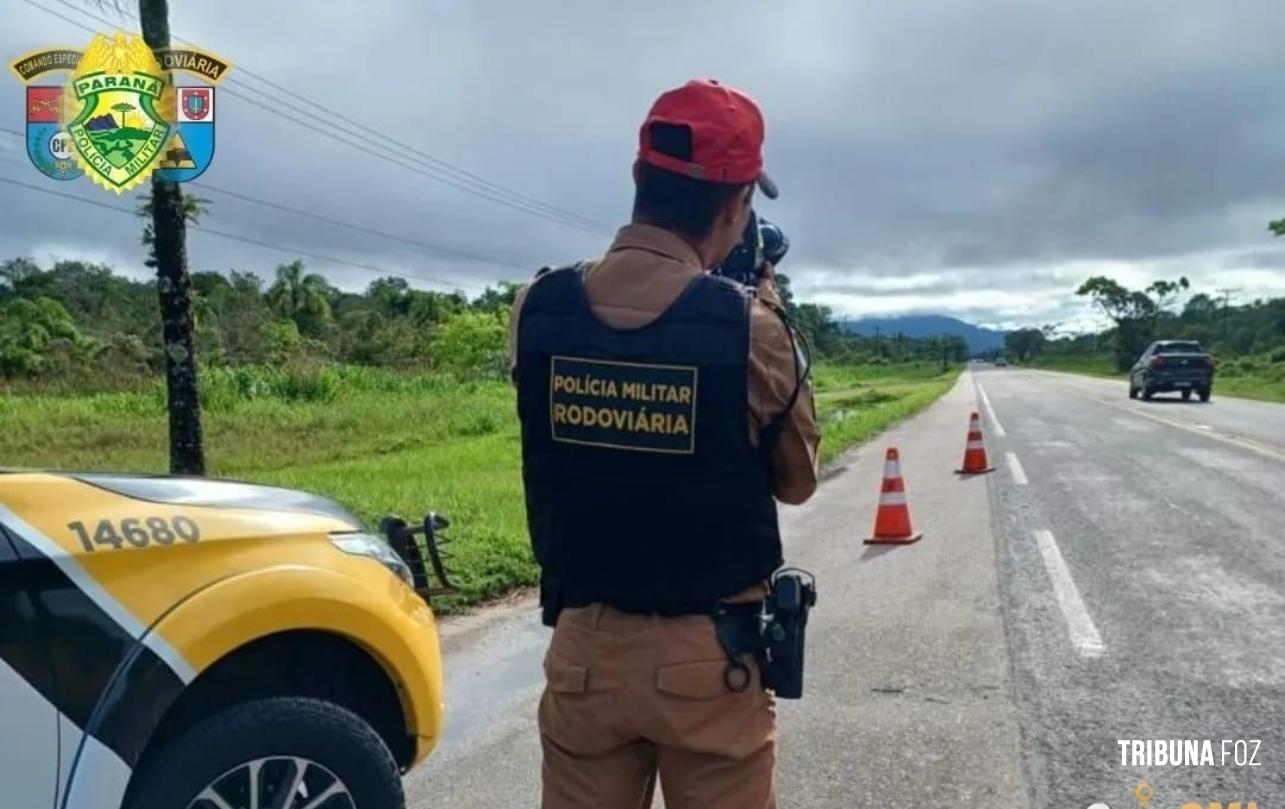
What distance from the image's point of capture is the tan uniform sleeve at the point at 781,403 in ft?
5.73

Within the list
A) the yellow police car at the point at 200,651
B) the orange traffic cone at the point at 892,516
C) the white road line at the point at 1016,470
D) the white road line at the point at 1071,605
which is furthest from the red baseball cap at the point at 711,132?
the white road line at the point at 1016,470

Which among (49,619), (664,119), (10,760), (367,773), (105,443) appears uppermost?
(664,119)

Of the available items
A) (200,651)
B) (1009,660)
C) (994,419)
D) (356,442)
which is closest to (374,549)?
(200,651)

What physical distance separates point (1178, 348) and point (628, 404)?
32247 mm

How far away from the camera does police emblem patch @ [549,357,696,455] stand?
67.6 inches

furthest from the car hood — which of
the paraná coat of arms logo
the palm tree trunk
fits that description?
the paraná coat of arms logo

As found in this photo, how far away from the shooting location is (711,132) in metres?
1.77

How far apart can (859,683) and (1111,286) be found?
106518 millimetres

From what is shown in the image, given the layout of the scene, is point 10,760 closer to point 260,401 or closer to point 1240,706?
point 1240,706

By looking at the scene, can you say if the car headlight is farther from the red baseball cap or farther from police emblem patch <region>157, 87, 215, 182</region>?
police emblem patch <region>157, 87, 215, 182</region>

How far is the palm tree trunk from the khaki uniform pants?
793 cm

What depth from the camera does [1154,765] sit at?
146 inches

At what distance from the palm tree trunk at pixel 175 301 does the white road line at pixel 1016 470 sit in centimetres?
912

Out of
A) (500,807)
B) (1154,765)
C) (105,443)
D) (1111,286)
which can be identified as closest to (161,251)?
(500,807)
